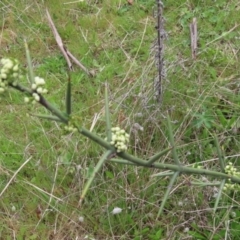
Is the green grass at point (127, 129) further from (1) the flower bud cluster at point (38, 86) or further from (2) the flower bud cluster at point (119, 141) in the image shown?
(1) the flower bud cluster at point (38, 86)

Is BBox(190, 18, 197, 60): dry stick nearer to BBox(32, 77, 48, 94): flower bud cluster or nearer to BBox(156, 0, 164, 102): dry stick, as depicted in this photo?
BBox(156, 0, 164, 102): dry stick

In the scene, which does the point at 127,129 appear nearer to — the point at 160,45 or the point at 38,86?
the point at 160,45

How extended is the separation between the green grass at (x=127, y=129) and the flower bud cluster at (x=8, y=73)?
2.63 ft

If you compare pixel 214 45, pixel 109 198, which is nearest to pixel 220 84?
pixel 214 45

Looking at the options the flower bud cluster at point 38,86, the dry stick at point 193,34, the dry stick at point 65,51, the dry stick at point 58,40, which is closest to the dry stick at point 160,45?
the dry stick at point 193,34

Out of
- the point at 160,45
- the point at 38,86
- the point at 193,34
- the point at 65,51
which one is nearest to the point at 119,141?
the point at 38,86

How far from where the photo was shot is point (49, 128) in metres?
2.75

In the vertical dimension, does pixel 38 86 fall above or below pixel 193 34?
above

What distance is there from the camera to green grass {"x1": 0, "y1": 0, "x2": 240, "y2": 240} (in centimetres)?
222

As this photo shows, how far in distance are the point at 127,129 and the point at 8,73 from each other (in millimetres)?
1550

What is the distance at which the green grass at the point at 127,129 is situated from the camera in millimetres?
2225

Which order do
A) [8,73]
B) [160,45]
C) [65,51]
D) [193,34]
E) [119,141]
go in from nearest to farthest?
[8,73], [119,141], [160,45], [193,34], [65,51]

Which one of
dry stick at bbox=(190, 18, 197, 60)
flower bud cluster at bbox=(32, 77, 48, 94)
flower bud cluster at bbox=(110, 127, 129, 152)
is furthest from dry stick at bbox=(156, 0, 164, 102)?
flower bud cluster at bbox=(32, 77, 48, 94)

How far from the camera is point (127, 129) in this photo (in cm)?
244
